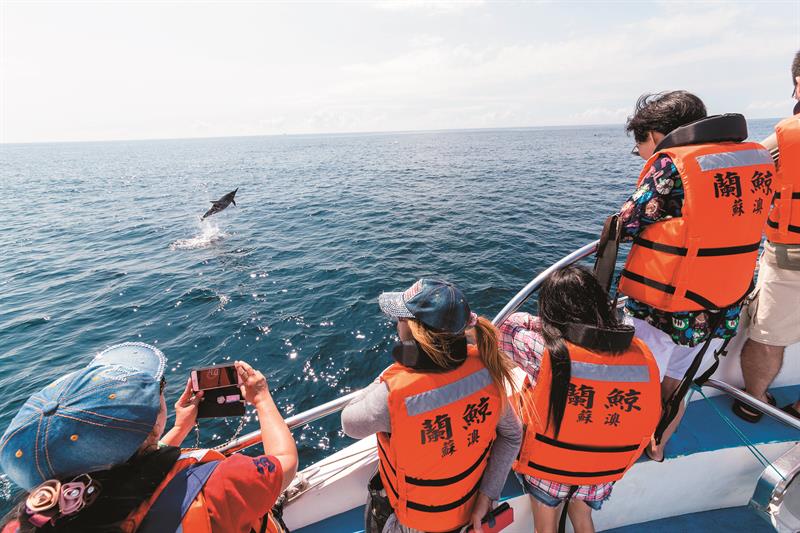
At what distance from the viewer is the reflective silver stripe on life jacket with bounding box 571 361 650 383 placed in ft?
6.03

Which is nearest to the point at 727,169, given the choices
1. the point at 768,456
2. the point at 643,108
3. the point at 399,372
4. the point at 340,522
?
the point at 643,108

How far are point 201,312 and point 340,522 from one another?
26.6 ft

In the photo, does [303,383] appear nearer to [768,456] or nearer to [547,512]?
[547,512]

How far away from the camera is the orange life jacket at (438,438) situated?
1.75 metres

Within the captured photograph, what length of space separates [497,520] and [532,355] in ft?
3.29

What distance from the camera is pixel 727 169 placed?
2148 millimetres

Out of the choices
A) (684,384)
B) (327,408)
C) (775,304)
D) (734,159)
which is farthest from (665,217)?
(327,408)

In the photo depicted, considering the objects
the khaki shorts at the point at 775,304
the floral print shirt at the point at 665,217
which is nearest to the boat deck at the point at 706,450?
the khaki shorts at the point at 775,304

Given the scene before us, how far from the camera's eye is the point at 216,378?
2080 millimetres

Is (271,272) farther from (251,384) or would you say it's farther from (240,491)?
(240,491)

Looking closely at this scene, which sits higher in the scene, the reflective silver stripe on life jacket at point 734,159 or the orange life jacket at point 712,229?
the reflective silver stripe on life jacket at point 734,159

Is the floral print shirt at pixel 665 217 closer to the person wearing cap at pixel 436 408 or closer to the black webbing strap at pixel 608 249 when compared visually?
the black webbing strap at pixel 608 249

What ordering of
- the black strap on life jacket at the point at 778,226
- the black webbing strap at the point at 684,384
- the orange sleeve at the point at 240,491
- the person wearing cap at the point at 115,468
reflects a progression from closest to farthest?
1. the person wearing cap at the point at 115,468
2. the orange sleeve at the point at 240,491
3. the black webbing strap at the point at 684,384
4. the black strap on life jacket at the point at 778,226

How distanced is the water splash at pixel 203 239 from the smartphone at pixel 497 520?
49.7 ft
